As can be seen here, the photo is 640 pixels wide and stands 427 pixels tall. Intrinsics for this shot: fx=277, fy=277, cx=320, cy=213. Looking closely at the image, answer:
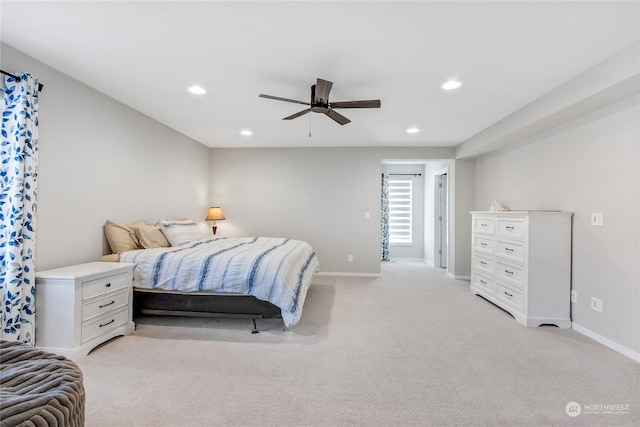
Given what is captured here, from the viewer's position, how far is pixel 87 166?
9.28 feet

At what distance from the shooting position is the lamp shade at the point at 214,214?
5.11 m

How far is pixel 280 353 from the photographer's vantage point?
234 cm

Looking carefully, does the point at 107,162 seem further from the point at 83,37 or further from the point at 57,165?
the point at 83,37

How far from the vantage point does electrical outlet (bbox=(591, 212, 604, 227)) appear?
2641 millimetres

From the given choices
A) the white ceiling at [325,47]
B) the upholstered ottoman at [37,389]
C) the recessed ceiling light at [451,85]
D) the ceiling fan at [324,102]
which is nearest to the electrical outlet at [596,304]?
the white ceiling at [325,47]

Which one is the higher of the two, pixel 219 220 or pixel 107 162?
pixel 107 162

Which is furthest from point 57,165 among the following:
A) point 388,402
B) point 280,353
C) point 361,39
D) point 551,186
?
point 551,186

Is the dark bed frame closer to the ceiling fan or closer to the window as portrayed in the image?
the ceiling fan

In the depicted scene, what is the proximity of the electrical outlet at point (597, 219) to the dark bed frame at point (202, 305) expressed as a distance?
10.6 ft

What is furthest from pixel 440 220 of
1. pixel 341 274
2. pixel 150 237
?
pixel 150 237

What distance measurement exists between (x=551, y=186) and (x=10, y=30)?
5.19m

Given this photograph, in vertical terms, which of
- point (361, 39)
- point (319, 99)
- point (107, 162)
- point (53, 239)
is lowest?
point (53, 239)

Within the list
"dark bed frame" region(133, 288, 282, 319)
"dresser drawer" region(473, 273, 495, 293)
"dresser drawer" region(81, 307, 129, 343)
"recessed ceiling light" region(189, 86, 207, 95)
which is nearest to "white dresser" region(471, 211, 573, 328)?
"dresser drawer" region(473, 273, 495, 293)

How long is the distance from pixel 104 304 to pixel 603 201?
184 inches
